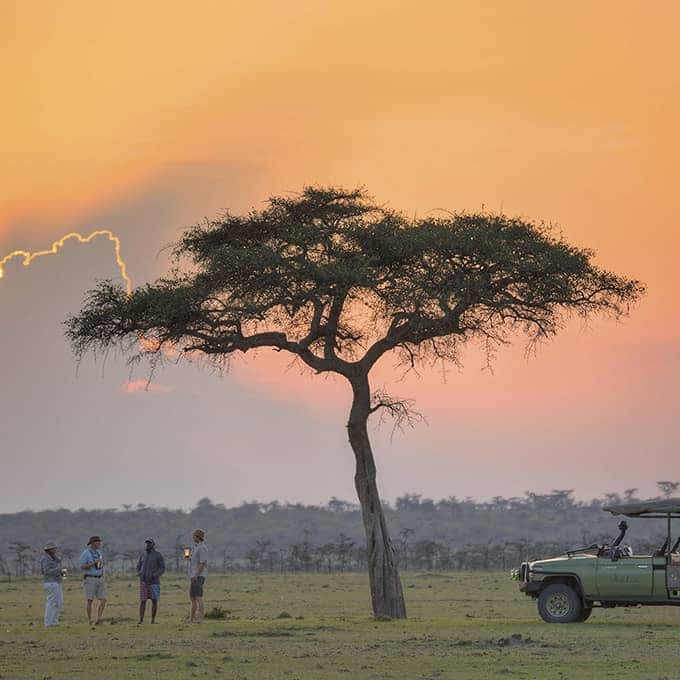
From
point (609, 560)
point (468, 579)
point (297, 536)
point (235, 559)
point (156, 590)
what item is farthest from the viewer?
point (297, 536)

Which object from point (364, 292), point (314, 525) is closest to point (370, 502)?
point (364, 292)

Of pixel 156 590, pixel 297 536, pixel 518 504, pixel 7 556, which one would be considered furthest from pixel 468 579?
pixel 518 504

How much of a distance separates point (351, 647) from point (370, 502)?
1091 centimetres

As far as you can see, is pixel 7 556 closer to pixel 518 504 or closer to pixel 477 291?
pixel 518 504

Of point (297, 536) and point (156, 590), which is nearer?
point (156, 590)

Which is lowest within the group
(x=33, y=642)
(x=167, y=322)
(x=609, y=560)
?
(x=33, y=642)

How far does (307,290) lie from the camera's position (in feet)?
128

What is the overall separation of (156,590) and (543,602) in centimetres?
901

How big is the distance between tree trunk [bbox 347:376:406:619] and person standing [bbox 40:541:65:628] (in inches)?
319

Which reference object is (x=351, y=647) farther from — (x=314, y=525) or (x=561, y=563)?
(x=314, y=525)

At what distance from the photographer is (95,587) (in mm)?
35719

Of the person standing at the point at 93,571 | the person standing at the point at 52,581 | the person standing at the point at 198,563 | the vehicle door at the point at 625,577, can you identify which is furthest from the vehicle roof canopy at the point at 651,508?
the person standing at the point at 52,581

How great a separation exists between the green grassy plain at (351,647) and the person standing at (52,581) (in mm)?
359

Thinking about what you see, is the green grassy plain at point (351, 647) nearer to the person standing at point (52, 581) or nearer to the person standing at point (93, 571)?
the person standing at point (52, 581)
